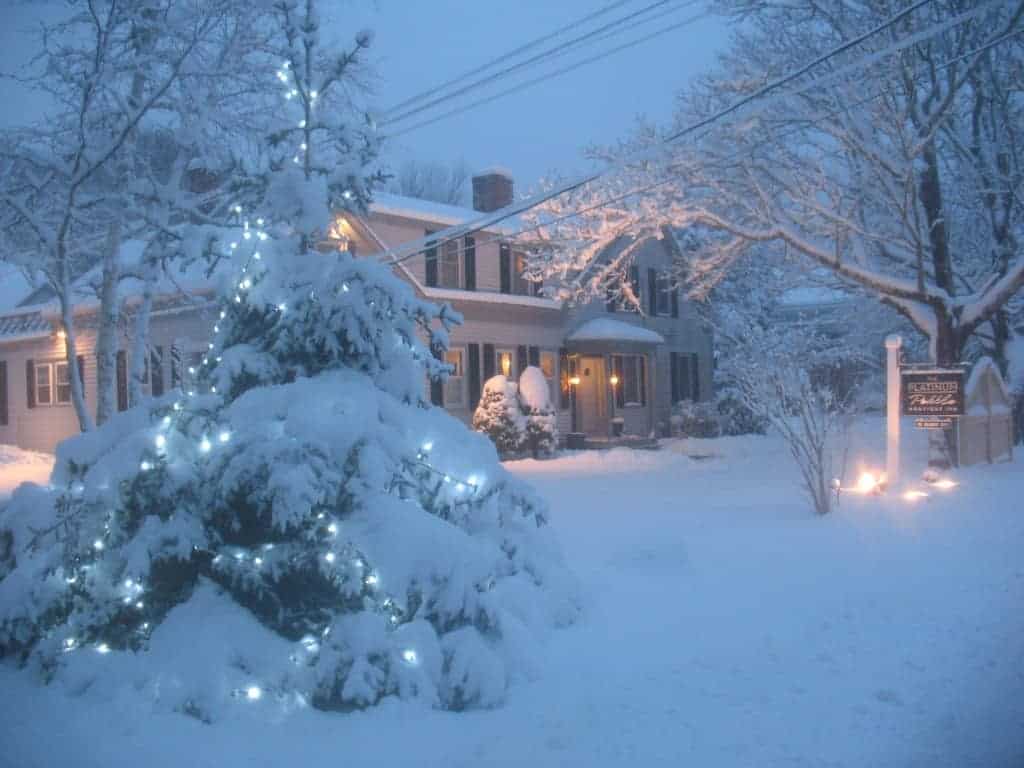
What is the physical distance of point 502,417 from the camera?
1978cm

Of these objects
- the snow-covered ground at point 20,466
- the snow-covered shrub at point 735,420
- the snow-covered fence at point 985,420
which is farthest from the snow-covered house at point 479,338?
the snow-covered fence at point 985,420

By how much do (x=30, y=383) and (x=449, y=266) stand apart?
498 inches

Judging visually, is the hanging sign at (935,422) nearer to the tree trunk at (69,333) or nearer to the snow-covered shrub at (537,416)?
the snow-covered shrub at (537,416)

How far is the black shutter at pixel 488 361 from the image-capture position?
890 inches

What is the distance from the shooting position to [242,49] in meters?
13.0

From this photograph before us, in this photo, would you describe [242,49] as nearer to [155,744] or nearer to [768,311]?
[155,744]

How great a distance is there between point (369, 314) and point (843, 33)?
11505 mm

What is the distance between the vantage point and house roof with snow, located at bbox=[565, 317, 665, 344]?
2484 cm

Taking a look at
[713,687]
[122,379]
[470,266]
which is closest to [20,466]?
[122,379]

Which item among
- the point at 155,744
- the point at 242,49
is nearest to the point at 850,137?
the point at 242,49

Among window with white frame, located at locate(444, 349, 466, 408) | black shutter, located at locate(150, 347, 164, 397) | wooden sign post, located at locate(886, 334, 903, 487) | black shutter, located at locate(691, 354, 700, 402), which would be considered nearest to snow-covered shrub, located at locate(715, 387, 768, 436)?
black shutter, located at locate(691, 354, 700, 402)

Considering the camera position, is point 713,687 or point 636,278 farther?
point 636,278

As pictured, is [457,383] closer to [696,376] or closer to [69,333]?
[69,333]

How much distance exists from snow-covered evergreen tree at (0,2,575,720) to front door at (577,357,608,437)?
20129 millimetres
